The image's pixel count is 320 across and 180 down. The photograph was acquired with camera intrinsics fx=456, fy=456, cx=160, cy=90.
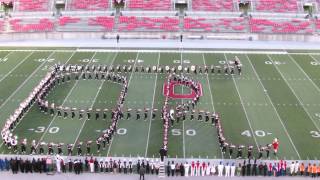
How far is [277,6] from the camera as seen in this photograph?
48.2 meters

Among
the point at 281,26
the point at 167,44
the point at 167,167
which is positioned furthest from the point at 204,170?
the point at 281,26

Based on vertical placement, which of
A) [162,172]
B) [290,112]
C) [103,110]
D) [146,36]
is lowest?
[162,172]

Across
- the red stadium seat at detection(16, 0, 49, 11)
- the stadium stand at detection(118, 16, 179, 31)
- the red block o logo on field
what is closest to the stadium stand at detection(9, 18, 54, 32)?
the red stadium seat at detection(16, 0, 49, 11)

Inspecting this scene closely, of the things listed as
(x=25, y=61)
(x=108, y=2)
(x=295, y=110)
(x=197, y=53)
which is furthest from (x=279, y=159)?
(x=108, y=2)

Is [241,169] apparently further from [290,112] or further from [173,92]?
[173,92]

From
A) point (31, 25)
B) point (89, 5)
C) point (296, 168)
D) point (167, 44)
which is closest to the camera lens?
point (296, 168)

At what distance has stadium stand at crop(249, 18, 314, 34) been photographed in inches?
1731

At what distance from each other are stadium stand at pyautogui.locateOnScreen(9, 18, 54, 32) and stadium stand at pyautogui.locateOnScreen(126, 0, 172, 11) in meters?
8.53

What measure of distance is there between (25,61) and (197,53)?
44.5 feet

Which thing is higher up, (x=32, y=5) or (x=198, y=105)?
(x=32, y=5)

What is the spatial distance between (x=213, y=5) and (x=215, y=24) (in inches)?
152

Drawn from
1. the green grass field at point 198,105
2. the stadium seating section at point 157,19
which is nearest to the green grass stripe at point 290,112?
the green grass field at point 198,105

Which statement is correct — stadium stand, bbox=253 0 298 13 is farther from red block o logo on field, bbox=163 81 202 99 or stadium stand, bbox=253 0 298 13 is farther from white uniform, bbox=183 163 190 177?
white uniform, bbox=183 163 190 177

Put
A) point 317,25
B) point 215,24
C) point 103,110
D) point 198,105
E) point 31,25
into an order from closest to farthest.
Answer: point 103,110 < point 198,105 < point 317,25 < point 31,25 < point 215,24
